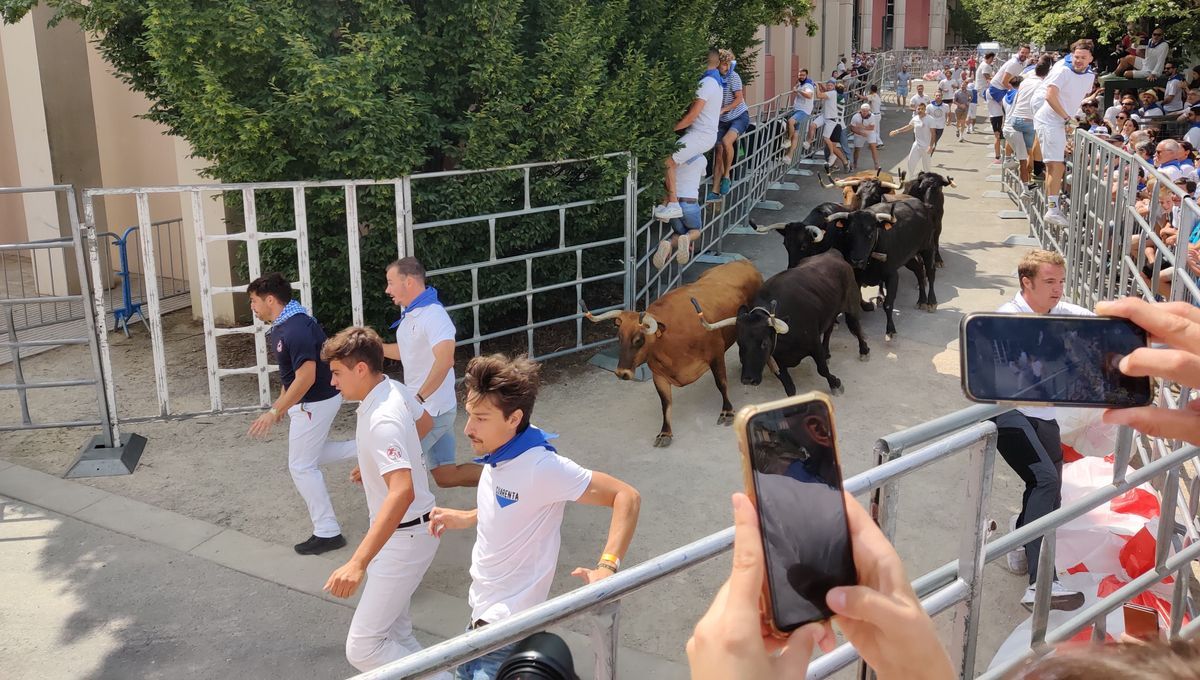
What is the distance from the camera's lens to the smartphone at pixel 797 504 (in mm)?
1497

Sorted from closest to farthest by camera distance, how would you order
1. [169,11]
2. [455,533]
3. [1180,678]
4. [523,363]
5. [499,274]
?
1. [1180,678]
2. [523,363]
3. [455,533]
4. [169,11]
5. [499,274]

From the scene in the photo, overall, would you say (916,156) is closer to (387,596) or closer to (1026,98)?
(1026,98)

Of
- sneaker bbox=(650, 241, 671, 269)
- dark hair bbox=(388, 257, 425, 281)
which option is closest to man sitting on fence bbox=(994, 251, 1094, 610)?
dark hair bbox=(388, 257, 425, 281)

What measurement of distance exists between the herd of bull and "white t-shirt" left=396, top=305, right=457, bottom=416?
195 centimetres

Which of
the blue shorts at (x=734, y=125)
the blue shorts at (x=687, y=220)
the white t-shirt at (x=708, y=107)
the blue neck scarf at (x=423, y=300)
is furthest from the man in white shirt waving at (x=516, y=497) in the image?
the blue shorts at (x=734, y=125)

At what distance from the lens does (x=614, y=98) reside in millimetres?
10047

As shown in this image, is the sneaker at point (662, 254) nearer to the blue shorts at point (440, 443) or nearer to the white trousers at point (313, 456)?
the blue shorts at point (440, 443)

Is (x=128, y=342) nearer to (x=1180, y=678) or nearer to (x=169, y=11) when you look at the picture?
(x=169, y=11)

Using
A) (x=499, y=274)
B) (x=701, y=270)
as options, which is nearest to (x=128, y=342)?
(x=499, y=274)

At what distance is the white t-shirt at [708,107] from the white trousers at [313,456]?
5.93m

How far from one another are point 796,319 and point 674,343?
1195 mm

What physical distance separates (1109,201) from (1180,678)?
8230 millimetres

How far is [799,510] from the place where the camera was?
5.15ft

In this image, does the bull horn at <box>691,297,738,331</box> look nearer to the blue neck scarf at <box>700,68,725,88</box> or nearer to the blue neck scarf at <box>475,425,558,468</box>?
the blue neck scarf at <box>700,68,725,88</box>
